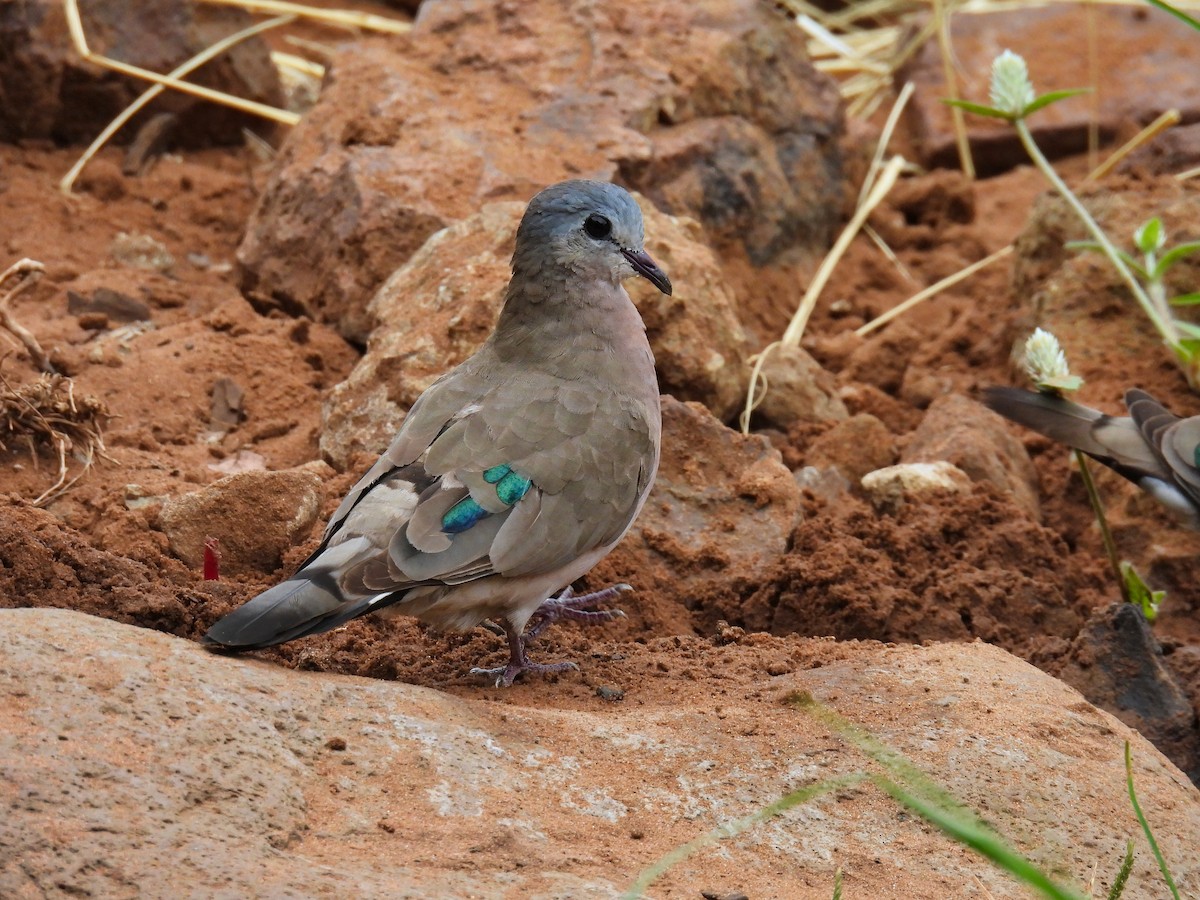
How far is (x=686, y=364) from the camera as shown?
521 cm

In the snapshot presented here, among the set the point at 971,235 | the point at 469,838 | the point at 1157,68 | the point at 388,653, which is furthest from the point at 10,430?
the point at 1157,68

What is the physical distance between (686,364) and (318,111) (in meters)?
2.17

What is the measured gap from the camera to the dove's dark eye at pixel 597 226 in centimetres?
412

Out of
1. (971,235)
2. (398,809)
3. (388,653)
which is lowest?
(971,235)

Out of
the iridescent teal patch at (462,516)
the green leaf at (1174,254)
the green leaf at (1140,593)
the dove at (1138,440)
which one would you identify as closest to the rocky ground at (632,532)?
the green leaf at (1140,593)

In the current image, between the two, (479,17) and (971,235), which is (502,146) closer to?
(479,17)

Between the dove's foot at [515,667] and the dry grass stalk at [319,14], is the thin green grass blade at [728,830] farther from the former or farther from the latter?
the dry grass stalk at [319,14]

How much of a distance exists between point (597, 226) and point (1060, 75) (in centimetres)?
568

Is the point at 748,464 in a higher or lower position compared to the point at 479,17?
lower

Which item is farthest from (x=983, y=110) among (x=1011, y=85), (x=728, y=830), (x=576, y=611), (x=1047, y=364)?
(x=728, y=830)

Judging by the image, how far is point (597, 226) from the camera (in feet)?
13.6

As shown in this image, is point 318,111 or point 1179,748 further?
point 318,111

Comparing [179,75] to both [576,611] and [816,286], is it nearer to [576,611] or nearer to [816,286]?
[816,286]

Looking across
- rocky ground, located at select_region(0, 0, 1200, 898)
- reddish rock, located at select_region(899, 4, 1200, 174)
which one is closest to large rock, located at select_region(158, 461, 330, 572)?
rocky ground, located at select_region(0, 0, 1200, 898)
